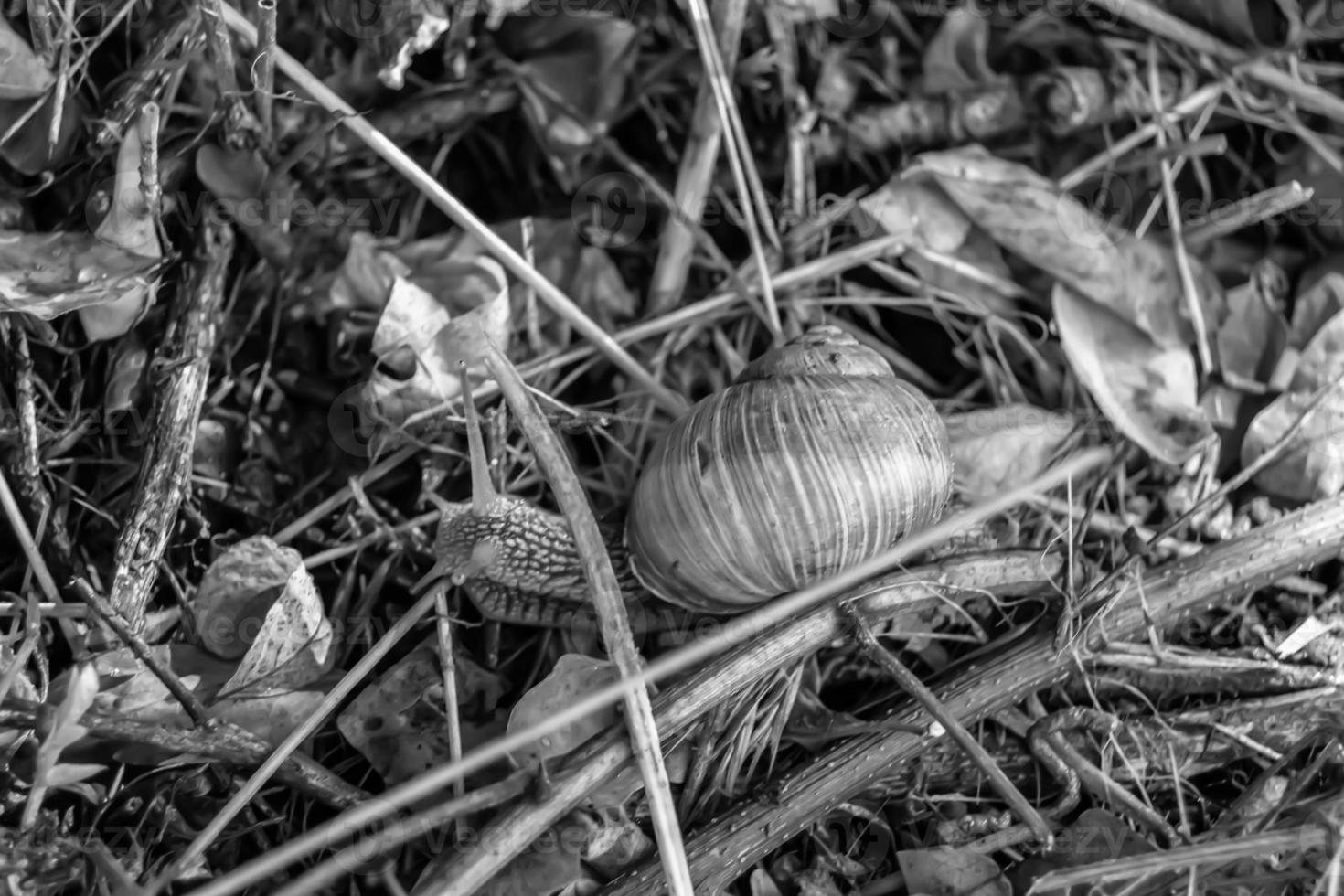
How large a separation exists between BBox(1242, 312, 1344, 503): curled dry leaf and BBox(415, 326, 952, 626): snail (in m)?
0.63

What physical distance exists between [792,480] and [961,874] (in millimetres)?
597

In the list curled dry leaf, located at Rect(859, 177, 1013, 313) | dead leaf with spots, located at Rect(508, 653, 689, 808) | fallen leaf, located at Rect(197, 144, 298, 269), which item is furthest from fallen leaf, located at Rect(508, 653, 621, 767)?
curled dry leaf, located at Rect(859, 177, 1013, 313)

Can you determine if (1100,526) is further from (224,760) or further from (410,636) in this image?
(224,760)

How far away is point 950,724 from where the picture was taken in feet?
4.33

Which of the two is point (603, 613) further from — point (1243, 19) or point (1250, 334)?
point (1243, 19)

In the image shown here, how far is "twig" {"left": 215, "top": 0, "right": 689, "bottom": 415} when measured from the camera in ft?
4.74

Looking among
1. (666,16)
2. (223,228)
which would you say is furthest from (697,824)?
(666,16)

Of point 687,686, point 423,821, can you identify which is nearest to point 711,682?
point 687,686

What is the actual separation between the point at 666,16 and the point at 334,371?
80 cm

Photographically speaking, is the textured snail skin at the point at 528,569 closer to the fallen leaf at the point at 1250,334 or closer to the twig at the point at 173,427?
the twig at the point at 173,427

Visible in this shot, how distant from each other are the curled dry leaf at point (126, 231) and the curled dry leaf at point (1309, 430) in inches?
67.0

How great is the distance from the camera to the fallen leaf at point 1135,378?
5.33 ft

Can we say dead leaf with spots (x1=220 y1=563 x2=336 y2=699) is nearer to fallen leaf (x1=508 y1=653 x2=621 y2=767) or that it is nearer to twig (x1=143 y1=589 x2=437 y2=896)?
twig (x1=143 y1=589 x2=437 y2=896)
